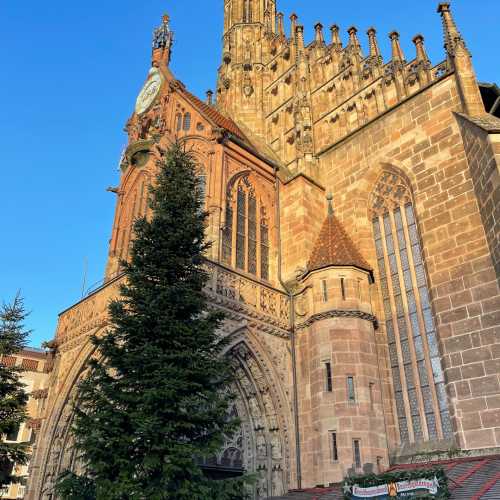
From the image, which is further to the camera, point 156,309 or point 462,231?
point 462,231

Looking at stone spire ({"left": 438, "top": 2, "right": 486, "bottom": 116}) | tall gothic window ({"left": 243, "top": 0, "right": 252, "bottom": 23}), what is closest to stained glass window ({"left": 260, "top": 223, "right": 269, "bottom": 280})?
stone spire ({"left": 438, "top": 2, "right": 486, "bottom": 116})

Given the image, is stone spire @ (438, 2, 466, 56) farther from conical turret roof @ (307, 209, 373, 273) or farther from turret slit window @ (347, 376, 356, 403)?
turret slit window @ (347, 376, 356, 403)

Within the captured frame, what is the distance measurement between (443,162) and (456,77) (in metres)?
3.01

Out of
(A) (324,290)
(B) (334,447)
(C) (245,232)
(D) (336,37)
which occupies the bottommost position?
(B) (334,447)

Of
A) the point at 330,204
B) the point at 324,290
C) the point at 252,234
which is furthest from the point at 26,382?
the point at 324,290

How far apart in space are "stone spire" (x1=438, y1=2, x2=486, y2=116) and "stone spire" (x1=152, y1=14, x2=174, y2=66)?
12438mm

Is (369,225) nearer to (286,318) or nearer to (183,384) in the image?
(286,318)

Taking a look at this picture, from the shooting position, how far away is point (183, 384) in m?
9.34

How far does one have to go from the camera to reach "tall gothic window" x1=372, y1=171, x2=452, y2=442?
47.0ft

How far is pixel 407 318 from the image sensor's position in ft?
51.9

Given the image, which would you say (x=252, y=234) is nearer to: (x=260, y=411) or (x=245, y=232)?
(x=245, y=232)

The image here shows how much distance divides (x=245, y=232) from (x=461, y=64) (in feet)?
29.4

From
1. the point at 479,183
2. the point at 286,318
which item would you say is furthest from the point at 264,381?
the point at 479,183

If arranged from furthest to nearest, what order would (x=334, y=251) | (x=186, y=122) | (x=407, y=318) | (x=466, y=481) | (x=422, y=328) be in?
(x=186, y=122) < (x=334, y=251) < (x=407, y=318) < (x=422, y=328) < (x=466, y=481)
